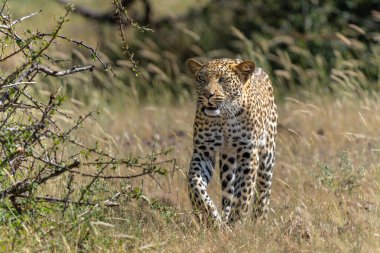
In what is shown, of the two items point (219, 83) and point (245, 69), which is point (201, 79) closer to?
point (219, 83)

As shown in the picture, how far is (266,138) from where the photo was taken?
1052 centimetres

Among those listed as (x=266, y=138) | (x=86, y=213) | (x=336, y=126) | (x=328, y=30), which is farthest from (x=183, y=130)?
(x=86, y=213)

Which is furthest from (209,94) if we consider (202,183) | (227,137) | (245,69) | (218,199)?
(218,199)

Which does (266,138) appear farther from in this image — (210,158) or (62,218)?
(62,218)

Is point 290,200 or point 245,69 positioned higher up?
point 245,69

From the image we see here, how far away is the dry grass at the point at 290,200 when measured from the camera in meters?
7.93

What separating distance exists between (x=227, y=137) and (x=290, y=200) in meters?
1.25

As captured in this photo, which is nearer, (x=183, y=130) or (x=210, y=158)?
(x=210, y=158)

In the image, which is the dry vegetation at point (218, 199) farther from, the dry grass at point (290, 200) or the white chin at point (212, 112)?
the white chin at point (212, 112)

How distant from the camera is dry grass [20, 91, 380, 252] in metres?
7.93

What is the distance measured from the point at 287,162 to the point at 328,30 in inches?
256

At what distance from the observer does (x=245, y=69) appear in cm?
987

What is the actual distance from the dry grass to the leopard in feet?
0.78

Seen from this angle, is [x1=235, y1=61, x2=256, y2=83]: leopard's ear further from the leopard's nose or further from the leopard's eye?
the leopard's nose
